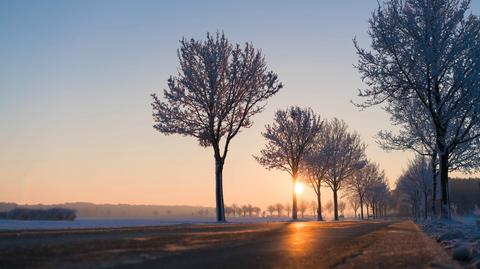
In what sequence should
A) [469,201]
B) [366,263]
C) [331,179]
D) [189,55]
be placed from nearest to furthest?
[366,263], [189,55], [331,179], [469,201]

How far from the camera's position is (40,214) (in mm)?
36094

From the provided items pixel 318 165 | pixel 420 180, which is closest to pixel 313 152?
pixel 318 165

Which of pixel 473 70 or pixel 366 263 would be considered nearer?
pixel 366 263

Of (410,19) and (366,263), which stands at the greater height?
(410,19)

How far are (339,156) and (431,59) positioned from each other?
123ft

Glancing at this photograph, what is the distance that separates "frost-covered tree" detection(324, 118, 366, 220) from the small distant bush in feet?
105

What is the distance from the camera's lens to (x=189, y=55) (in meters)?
35.2

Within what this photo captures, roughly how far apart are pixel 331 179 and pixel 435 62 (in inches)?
1545

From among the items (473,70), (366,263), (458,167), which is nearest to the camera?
(366,263)

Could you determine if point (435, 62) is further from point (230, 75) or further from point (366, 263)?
point (366, 263)

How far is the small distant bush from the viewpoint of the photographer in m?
35.6

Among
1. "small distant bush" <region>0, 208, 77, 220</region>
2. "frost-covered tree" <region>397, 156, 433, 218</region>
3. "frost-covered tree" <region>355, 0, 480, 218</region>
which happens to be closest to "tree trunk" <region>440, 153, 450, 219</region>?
"frost-covered tree" <region>355, 0, 480, 218</region>

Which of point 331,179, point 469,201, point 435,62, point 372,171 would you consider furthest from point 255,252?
point 469,201

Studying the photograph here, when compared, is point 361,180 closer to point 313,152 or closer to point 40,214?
point 313,152
